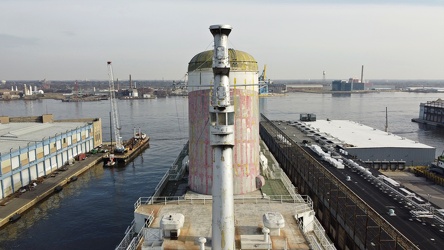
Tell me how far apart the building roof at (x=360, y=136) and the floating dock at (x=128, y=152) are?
2082 inches

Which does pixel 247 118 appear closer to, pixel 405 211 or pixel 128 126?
pixel 405 211

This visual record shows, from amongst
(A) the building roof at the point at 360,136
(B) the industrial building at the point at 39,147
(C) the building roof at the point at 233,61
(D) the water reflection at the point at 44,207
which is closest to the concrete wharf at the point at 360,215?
(C) the building roof at the point at 233,61

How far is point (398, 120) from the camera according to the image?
165 m

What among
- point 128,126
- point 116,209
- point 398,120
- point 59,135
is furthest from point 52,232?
point 398,120

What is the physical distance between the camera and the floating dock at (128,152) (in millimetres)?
84062

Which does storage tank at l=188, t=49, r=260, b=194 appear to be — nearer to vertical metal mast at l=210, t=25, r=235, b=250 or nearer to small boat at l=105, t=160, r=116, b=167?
vertical metal mast at l=210, t=25, r=235, b=250

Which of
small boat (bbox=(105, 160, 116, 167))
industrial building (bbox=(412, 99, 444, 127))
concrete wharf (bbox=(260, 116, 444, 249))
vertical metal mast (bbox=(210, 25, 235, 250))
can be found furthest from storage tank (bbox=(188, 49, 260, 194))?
industrial building (bbox=(412, 99, 444, 127))

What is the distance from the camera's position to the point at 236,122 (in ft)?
117

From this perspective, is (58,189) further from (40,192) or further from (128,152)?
(128,152)

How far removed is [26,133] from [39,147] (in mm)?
14864

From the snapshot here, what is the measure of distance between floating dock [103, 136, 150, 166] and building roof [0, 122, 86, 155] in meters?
12.0

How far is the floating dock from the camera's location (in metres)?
84.1

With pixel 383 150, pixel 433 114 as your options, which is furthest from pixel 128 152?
pixel 433 114

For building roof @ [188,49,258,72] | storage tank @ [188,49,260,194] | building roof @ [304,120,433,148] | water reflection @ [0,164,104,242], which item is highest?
building roof @ [188,49,258,72]
